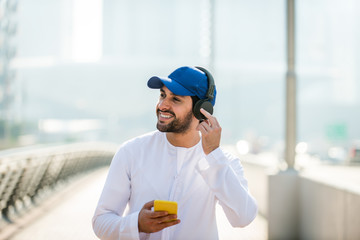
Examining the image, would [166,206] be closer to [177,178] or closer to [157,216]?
[157,216]

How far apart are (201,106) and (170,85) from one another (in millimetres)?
212

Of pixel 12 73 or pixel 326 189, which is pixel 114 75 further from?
pixel 326 189

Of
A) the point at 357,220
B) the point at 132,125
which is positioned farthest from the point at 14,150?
the point at 132,125

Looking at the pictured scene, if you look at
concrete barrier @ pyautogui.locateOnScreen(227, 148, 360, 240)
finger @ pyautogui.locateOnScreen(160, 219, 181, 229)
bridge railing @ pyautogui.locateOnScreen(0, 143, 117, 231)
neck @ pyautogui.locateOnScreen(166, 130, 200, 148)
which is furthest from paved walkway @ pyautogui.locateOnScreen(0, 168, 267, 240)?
finger @ pyautogui.locateOnScreen(160, 219, 181, 229)

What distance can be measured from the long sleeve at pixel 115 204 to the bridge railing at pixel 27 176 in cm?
501

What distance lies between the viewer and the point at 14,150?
759 cm

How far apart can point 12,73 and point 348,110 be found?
72.2 m

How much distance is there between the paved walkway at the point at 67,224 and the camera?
6.13m

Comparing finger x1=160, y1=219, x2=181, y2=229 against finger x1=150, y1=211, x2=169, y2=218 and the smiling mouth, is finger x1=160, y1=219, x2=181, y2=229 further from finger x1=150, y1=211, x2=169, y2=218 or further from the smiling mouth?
the smiling mouth

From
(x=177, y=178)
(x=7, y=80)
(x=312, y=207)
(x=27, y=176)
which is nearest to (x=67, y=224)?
(x=27, y=176)

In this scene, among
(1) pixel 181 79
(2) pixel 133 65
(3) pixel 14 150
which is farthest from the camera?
(2) pixel 133 65

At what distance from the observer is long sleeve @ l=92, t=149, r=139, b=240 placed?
2104 mm

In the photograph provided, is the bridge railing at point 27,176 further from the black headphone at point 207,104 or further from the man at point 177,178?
the black headphone at point 207,104

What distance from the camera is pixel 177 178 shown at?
2.20m
